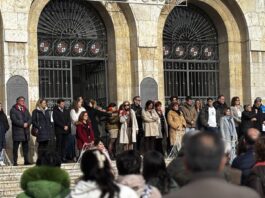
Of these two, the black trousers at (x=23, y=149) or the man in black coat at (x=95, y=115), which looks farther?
the man in black coat at (x=95, y=115)

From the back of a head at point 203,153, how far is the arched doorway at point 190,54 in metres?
17.4

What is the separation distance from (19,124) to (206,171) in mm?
12956

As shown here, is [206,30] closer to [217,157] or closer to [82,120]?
[82,120]

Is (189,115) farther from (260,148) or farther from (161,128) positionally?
(260,148)

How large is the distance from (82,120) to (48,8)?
4151 mm

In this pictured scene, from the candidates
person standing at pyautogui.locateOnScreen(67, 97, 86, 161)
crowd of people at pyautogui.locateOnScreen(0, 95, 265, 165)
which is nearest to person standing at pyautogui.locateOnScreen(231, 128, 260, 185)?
crowd of people at pyautogui.locateOnScreen(0, 95, 265, 165)

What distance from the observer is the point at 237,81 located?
22078 mm

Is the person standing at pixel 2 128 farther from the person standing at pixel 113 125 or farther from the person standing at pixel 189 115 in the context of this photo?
the person standing at pixel 189 115

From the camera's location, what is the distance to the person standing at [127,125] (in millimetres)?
17656

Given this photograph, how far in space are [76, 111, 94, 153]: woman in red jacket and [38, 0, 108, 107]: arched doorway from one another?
2.59 m

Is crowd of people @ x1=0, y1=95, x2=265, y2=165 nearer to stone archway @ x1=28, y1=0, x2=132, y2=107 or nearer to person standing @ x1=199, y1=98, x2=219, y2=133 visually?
person standing @ x1=199, y1=98, x2=219, y2=133

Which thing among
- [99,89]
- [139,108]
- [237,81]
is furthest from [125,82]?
[237,81]

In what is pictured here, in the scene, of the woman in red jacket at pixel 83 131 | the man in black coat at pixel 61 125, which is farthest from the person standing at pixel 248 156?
the man in black coat at pixel 61 125

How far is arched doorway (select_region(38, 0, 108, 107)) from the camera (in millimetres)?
19406
